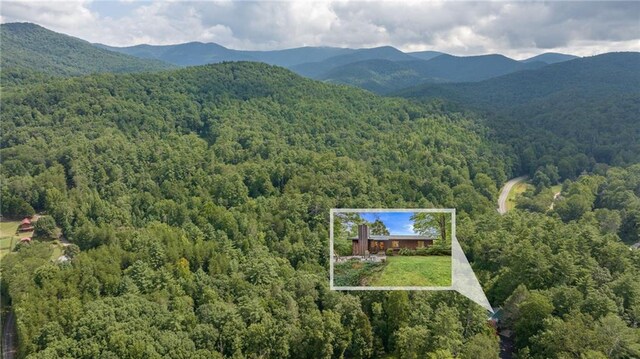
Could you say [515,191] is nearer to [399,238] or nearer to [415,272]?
[415,272]

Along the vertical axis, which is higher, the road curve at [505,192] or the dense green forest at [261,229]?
the dense green forest at [261,229]

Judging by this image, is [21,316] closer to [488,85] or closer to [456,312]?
[456,312]

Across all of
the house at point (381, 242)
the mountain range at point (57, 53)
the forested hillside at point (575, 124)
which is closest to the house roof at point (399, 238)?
the house at point (381, 242)

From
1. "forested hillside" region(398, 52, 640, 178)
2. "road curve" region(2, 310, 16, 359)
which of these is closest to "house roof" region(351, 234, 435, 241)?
"road curve" region(2, 310, 16, 359)

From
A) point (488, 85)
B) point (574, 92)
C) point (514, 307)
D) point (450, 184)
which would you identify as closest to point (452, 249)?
point (514, 307)

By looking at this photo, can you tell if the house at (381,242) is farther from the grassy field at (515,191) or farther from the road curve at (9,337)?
the grassy field at (515,191)

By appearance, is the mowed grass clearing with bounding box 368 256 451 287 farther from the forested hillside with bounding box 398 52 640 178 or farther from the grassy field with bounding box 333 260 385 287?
the forested hillside with bounding box 398 52 640 178
